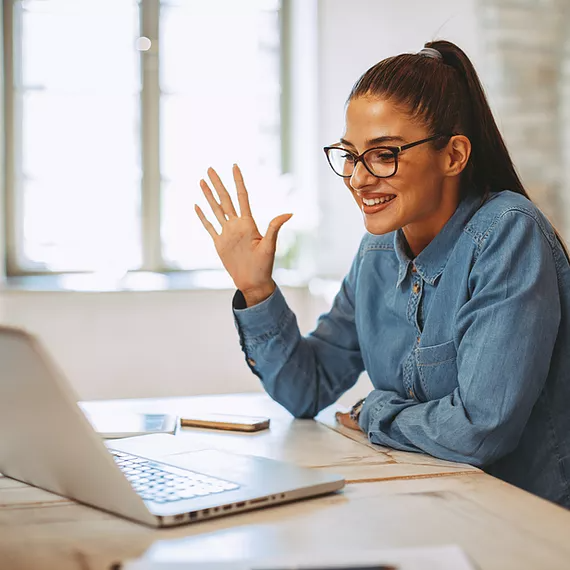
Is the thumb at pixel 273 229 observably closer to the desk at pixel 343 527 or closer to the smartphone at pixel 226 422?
the smartphone at pixel 226 422

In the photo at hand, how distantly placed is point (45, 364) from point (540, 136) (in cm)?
193

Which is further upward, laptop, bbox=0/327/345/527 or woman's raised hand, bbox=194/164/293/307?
woman's raised hand, bbox=194/164/293/307

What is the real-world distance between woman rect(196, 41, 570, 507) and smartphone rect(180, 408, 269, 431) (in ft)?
0.50

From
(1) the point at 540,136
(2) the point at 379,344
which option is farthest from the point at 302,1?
(2) the point at 379,344

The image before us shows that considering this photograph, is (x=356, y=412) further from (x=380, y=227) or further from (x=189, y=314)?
(x=189, y=314)

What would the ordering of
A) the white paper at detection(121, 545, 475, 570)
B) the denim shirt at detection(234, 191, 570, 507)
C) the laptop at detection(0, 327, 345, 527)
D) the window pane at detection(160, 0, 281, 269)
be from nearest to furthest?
1. the white paper at detection(121, 545, 475, 570)
2. the laptop at detection(0, 327, 345, 527)
3. the denim shirt at detection(234, 191, 570, 507)
4. the window pane at detection(160, 0, 281, 269)

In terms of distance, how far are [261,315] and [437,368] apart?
336 millimetres

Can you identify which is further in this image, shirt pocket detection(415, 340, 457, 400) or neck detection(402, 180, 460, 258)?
neck detection(402, 180, 460, 258)

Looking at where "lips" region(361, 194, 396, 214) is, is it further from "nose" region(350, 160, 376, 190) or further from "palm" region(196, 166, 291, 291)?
"palm" region(196, 166, 291, 291)

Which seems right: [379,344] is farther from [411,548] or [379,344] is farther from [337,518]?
[411,548]

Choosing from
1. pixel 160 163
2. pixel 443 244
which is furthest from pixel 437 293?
pixel 160 163

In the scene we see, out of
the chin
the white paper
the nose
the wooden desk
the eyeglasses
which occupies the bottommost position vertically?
the wooden desk

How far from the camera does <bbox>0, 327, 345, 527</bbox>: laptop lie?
0.79 metres

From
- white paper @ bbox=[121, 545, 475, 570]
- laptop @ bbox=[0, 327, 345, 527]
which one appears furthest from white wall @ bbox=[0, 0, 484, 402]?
white paper @ bbox=[121, 545, 475, 570]
